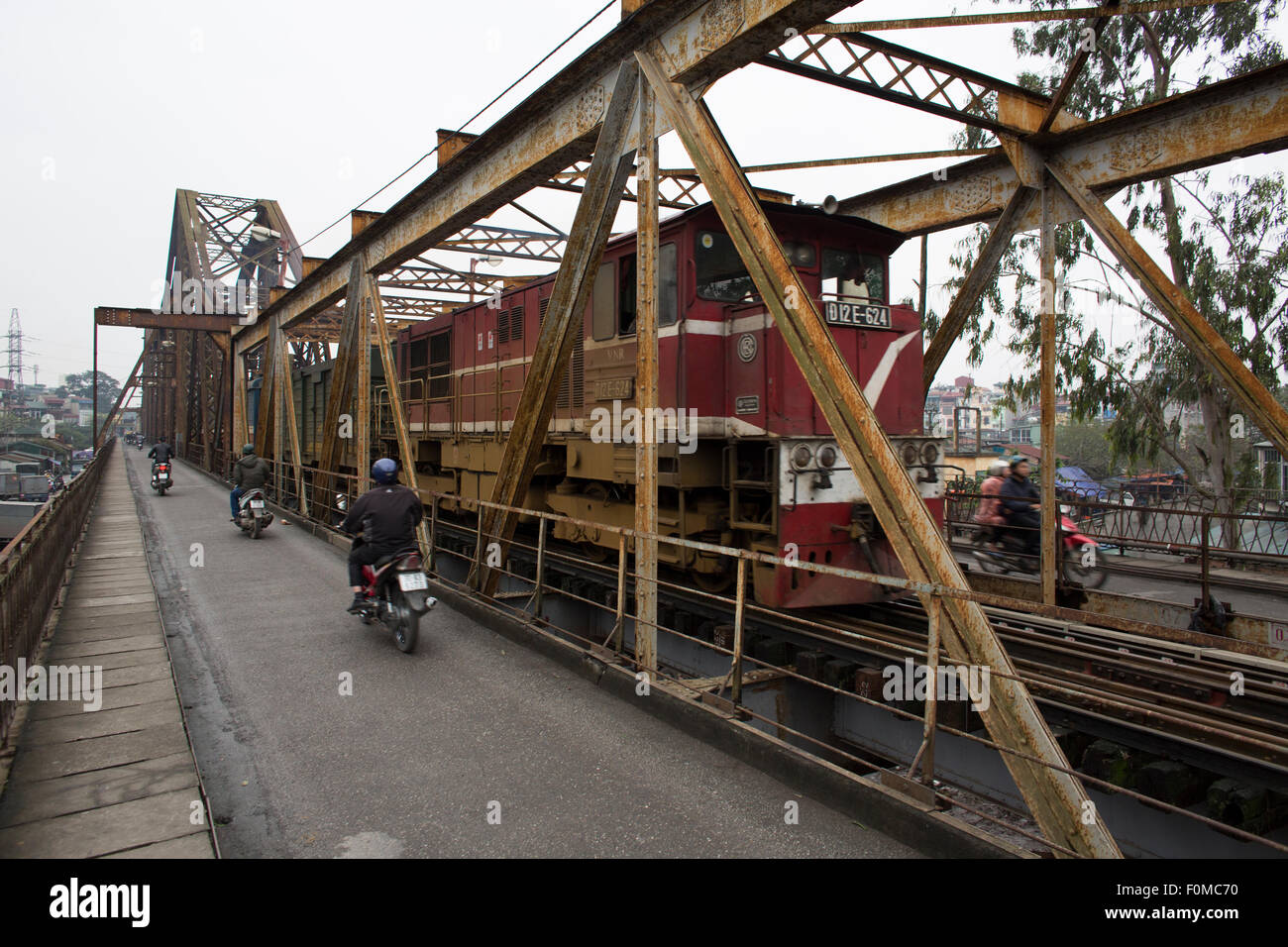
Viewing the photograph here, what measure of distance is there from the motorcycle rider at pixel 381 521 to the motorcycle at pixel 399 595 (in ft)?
0.25

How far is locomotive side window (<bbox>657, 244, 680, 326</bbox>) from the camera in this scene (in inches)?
290

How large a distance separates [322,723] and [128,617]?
11.5ft

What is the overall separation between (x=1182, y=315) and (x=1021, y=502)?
357 cm

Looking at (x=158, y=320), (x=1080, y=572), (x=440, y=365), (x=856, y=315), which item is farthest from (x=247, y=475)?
(x=158, y=320)

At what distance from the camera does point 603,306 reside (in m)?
8.59

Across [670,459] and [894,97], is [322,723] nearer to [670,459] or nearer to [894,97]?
[670,459]

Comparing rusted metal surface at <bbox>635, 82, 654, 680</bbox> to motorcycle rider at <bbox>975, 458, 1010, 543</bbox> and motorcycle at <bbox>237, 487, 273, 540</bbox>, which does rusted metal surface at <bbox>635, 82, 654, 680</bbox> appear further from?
motorcycle at <bbox>237, 487, 273, 540</bbox>

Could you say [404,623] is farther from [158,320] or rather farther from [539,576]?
[158,320]

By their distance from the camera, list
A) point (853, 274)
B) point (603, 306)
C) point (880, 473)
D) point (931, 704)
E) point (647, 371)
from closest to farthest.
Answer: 1. point (931, 704)
2. point (880, 473)
3. point (647, 371)
4. point (853, 274)
5. point (603, 306)

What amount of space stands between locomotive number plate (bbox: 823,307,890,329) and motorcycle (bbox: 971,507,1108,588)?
3840 millimetres

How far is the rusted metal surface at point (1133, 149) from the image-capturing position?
6273 millimetres

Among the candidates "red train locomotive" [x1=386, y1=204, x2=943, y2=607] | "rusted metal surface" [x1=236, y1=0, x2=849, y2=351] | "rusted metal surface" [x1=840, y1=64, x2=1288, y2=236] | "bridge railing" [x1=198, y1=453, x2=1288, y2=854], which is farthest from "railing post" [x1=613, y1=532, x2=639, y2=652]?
"rusted metal surface" [x1=840, y1=64, x2=1288, y2=236]
